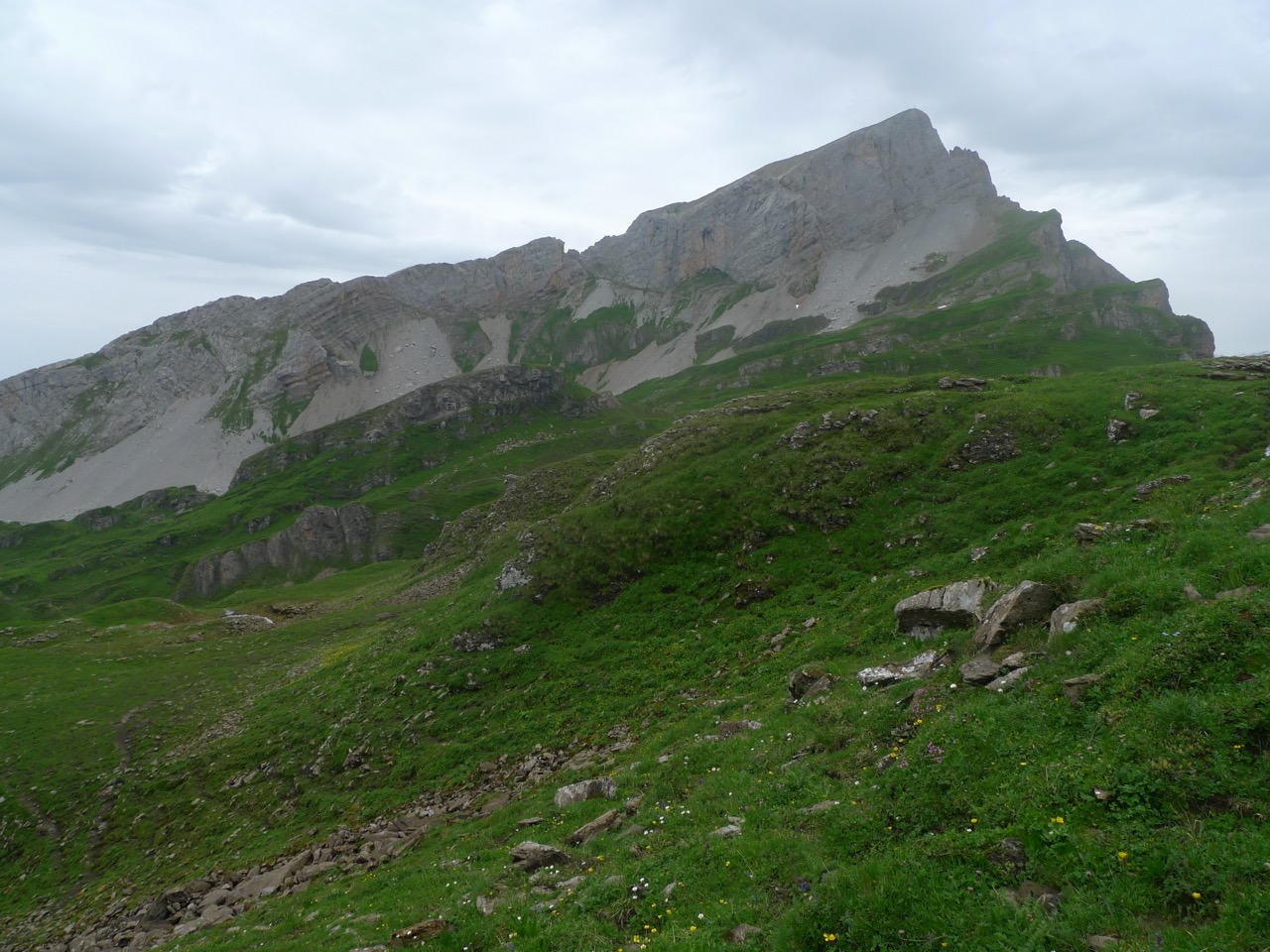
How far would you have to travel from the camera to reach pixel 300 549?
136m

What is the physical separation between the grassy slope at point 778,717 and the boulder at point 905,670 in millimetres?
566

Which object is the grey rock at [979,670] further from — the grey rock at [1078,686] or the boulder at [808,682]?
the boulder at [808,682]

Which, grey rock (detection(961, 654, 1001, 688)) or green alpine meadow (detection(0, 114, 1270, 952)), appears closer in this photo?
green alpine meadow (detection(0, 114, 1270, 952))

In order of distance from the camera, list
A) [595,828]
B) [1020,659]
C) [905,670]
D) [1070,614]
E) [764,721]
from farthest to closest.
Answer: [764,721] < [905,670] < [595,828] < [1070,614] < [1020,659]

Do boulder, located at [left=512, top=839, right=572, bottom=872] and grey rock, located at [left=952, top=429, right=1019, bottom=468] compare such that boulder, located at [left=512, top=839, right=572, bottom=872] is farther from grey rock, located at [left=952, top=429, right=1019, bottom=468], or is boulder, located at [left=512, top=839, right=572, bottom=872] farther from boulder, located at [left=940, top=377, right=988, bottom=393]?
boulder, located at [left=940, top=377, right=988, bottom=393]

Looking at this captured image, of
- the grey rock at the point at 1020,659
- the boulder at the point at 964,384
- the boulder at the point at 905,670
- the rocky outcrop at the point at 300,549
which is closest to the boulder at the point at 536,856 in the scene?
the boulder at the point at 905,670

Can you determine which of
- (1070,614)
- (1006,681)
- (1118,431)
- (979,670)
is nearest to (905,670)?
(979,670)

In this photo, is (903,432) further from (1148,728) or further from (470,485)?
(470,485)


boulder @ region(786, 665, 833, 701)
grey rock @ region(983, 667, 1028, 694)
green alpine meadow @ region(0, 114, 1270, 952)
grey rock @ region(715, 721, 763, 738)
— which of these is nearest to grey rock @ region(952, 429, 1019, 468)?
green alpine meadow @ region(0, 114, 1270, 952)

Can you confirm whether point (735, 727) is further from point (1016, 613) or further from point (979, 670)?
point (1016, 613)

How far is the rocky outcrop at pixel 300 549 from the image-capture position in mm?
132250

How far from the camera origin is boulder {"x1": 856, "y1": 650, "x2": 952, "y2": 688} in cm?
1640

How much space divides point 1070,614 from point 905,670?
431 cm

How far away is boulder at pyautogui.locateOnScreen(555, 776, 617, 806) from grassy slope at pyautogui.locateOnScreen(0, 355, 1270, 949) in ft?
1.42
